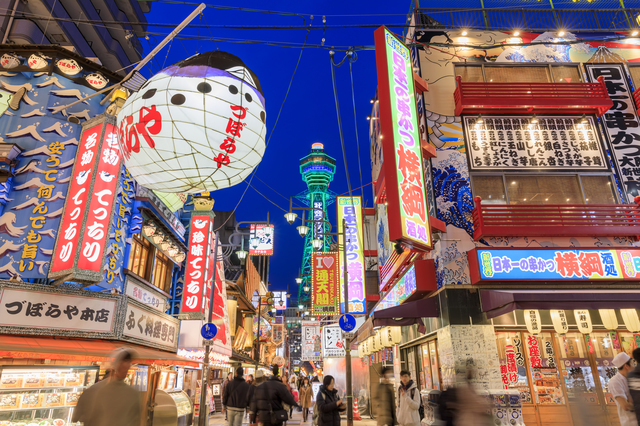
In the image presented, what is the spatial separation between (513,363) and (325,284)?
1106 cm

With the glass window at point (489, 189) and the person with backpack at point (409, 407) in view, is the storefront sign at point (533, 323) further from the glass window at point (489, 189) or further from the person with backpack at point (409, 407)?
the person with backpack at point (409, 407)

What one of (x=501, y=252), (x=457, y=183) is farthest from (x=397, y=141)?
(x=501, y=252)

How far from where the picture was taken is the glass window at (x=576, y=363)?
1165 centimetres

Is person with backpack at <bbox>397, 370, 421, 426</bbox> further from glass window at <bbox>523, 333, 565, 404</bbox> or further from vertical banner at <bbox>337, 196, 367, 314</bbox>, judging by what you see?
vertical banner at <bbox>337, 196, 367, 314</bbox>

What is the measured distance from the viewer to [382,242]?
21.2 meters

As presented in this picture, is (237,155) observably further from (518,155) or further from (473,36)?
(473,36)

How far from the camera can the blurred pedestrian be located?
404 centimetres

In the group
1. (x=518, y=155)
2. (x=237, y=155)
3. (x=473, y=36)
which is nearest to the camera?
(x=237, y=155)

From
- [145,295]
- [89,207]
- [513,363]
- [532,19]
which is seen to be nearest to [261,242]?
[145,295]

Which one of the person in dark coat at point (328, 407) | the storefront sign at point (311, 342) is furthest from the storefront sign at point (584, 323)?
the storefront sign at point (311, 342)

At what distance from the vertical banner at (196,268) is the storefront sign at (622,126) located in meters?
14.9

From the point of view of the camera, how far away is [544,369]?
11.8m

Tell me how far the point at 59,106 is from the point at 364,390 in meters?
21.7

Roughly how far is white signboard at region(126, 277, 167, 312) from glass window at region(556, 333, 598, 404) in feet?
44.3
